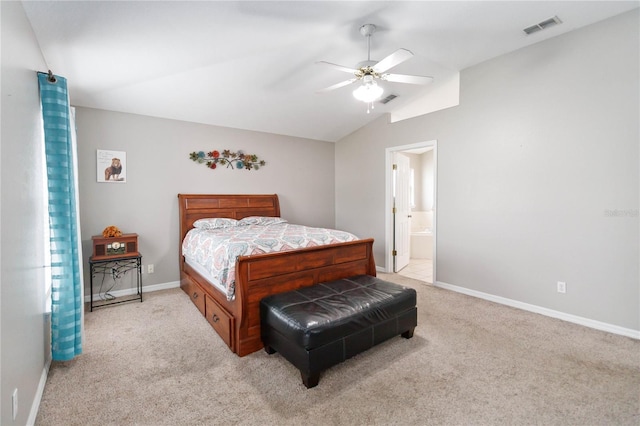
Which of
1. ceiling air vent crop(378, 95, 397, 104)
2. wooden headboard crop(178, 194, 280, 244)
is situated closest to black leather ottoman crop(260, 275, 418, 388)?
wooden headboard crop(178, 194, 280, 244)

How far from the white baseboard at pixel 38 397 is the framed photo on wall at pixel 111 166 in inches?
89.4

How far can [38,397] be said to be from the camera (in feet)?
6.19

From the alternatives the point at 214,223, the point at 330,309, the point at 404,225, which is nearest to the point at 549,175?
the point at 404,225

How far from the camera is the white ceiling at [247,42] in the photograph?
2266 mm

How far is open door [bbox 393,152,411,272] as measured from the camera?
500 centimetres

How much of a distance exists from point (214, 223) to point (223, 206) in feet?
1.72

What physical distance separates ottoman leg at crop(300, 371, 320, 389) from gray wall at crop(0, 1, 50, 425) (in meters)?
1.49

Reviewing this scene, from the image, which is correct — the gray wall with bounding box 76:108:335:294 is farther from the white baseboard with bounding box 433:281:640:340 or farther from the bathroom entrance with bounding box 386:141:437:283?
the white baseboard with bounding box 433:281:640:340

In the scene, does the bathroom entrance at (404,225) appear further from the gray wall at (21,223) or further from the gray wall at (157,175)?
the gray wall at (21,223)

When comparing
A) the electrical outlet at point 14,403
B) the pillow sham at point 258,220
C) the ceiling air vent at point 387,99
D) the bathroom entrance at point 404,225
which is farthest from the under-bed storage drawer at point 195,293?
the ceiling air vent at point 387,99

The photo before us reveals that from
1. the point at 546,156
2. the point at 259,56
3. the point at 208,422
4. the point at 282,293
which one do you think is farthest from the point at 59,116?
the point at 546,156

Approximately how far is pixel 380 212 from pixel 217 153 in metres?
2.79

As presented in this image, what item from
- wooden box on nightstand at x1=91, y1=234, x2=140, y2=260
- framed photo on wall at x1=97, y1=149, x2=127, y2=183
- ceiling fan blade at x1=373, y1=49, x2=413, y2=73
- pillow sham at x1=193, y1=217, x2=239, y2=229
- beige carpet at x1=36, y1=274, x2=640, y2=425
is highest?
ceiling fan blade at x1=373, y1=49, x2=413, y2=73

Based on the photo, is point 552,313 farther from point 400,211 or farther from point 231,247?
point 231,247
